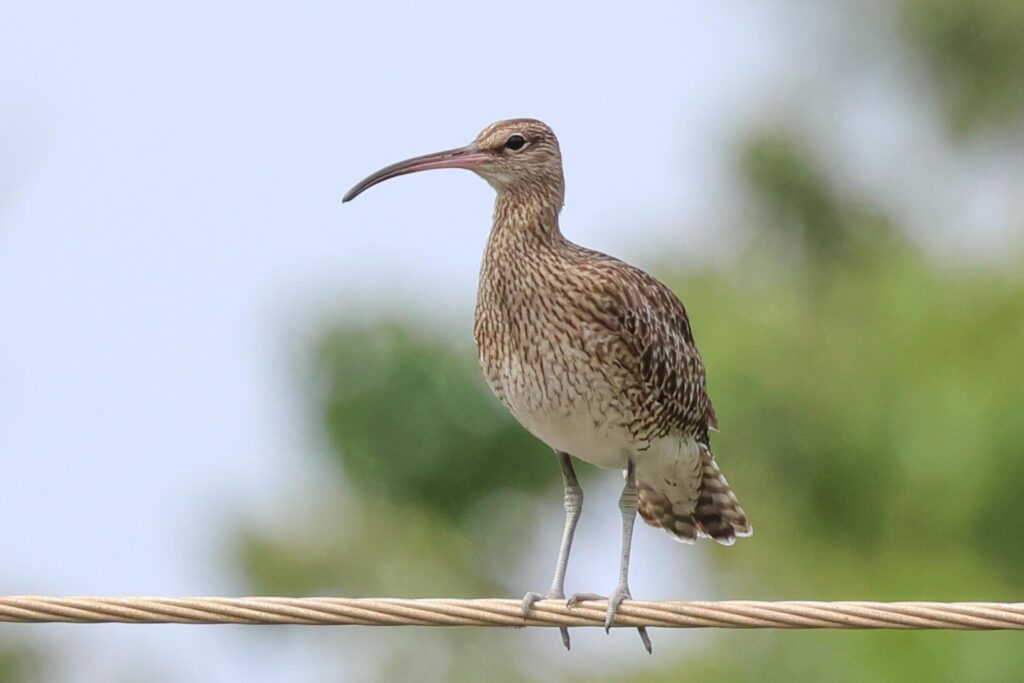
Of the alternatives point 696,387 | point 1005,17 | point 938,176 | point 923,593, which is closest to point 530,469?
point 923,593

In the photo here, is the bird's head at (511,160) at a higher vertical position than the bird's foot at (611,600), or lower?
higher

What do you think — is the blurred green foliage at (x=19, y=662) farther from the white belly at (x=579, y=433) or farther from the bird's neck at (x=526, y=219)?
the bird's neck at (x=526, y=219)

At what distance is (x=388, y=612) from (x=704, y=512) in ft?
12.1

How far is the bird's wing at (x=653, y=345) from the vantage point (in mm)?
8664

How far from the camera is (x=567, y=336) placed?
855cm

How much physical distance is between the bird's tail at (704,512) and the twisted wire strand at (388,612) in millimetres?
3230

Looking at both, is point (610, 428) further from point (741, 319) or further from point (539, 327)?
point (741, 319)

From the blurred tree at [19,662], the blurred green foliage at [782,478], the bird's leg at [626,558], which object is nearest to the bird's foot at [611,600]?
the bird's leg at [626,558]

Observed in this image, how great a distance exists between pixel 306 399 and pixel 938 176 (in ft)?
56.0

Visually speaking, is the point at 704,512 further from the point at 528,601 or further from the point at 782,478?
the point at 782,478

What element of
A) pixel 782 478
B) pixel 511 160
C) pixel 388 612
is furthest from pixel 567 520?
pixel 782 478

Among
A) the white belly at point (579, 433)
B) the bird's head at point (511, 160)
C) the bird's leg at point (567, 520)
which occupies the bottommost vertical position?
the bird's leg at point (567, 520)

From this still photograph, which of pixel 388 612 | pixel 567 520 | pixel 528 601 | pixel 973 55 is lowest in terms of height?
pixel 388 612

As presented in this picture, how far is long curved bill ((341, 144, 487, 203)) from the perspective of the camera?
8.80 metres
